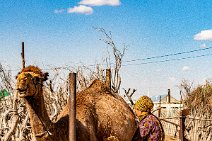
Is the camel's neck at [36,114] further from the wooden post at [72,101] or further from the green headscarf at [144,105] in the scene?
the green headscarf at [144,105]

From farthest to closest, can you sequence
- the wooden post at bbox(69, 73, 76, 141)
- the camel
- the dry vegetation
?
the dry vegetation
the camel
the wooden post at bbox(69, 73, 76, 141)

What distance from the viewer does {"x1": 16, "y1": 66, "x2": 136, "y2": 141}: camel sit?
575cm

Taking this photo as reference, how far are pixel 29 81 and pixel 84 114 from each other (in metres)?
1.57

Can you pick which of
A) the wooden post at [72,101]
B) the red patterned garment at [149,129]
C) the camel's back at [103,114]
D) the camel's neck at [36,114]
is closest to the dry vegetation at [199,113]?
the camel's back at [103,114]

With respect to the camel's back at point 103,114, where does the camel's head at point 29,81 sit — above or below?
above

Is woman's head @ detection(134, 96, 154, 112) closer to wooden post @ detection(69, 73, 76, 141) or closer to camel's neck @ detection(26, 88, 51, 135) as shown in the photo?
camel's neck @ detection(26, 88, 51, 135)

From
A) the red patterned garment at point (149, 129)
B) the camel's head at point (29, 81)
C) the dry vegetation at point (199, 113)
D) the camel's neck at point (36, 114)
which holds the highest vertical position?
the camel's head at point (29, 81)

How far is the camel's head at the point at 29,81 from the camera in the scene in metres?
5.50

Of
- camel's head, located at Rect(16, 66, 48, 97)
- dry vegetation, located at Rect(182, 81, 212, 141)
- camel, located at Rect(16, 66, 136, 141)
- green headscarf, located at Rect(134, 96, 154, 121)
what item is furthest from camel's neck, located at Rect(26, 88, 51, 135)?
dry vegetation, located at Rect(182, 81, 212, 141)

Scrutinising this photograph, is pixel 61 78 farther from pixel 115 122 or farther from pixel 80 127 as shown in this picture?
pixel 80 127

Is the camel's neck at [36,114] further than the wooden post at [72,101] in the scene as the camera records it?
Yes

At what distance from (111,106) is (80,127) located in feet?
4.89

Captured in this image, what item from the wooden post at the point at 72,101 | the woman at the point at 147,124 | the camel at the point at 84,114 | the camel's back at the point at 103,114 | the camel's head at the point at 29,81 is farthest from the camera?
the camel's back at the point at 103,114

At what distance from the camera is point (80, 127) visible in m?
6.45
